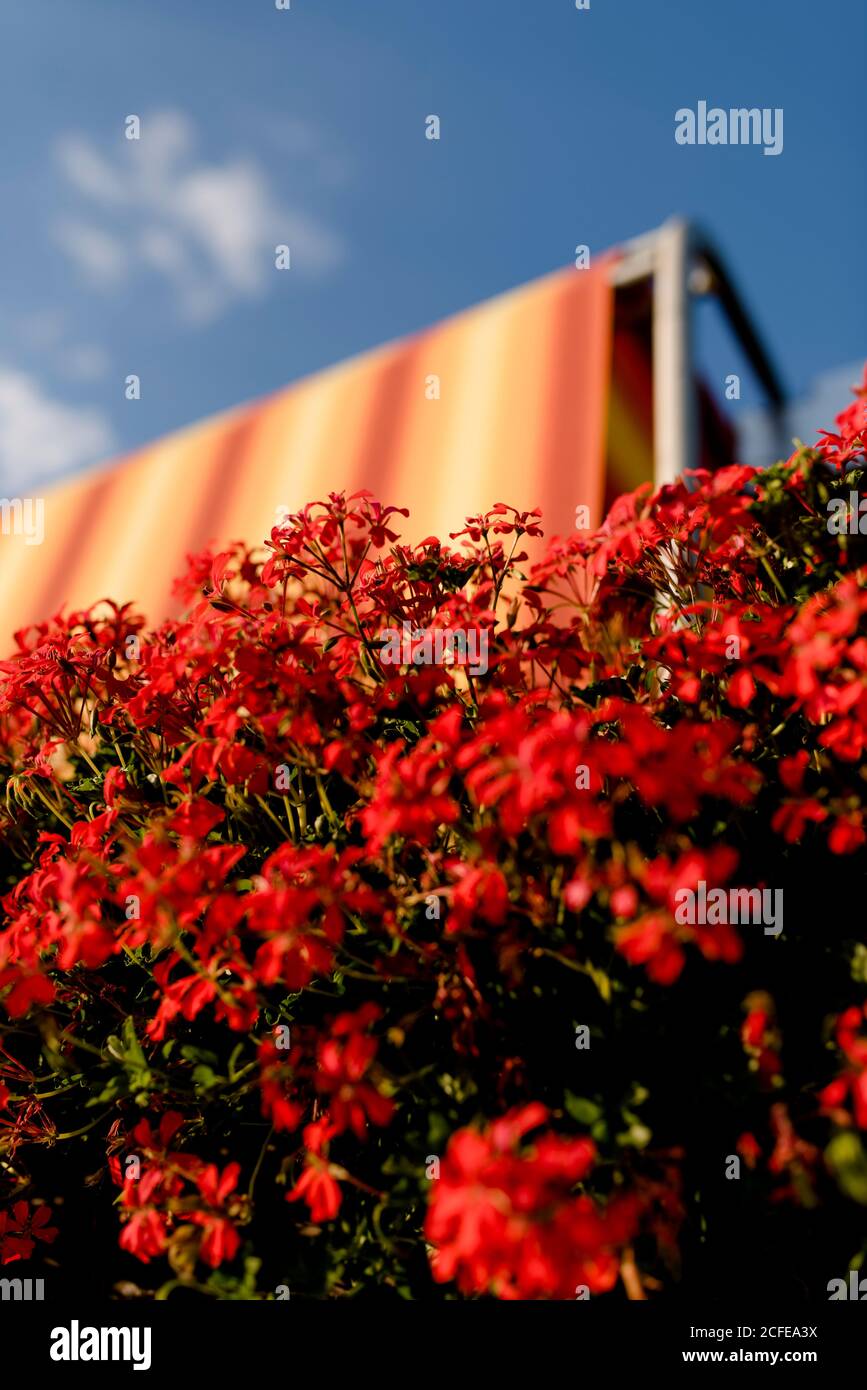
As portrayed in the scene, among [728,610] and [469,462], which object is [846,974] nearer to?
[728,610]

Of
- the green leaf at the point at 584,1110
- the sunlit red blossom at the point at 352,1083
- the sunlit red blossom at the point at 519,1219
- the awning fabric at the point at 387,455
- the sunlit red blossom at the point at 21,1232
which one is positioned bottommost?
the sunlit red blossom at the point at 21,1232

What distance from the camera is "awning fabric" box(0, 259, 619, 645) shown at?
4113 millimetres

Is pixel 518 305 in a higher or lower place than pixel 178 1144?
higher

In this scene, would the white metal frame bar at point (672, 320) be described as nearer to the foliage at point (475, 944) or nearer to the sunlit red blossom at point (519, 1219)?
the foliage at point (475, 944)

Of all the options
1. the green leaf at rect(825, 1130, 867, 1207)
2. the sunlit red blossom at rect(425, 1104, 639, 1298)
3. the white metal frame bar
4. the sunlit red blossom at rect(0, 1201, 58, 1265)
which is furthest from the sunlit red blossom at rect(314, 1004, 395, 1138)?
the white metal frame bar

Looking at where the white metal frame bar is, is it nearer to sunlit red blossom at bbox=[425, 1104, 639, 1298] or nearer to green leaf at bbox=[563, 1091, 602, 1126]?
green leaf at bbox=[563, 1091, 602, 1126]

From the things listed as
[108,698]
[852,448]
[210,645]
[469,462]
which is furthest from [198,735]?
[469,462]

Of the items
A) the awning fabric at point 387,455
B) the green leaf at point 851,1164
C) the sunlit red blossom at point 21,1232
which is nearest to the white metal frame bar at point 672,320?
the awning fabric at point 387,455

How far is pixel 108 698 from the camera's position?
219 centimetres

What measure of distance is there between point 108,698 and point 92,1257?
1188mm

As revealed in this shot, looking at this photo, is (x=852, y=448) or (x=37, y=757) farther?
(x=37, y=757)

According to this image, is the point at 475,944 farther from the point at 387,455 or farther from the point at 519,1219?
the point at 387,455

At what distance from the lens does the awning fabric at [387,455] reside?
4.11 m
